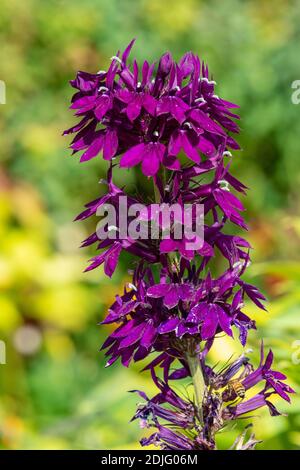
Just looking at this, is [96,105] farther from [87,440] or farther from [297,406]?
[87,440]
